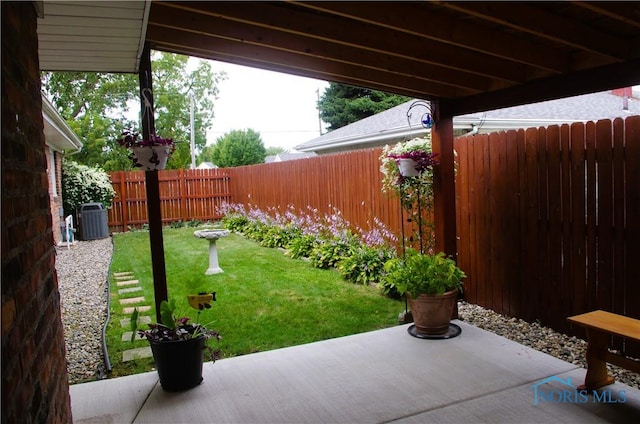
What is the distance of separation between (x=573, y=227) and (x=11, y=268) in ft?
13.1

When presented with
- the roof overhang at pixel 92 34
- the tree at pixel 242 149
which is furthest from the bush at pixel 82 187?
the tree at pixel 242 149

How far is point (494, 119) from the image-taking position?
291 inches

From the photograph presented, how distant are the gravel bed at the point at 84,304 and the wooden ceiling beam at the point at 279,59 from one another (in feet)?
8.37

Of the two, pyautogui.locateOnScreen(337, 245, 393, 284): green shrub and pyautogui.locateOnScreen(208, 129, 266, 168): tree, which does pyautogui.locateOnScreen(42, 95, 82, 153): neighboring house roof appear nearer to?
pyautogui.locateOnScreen(337, 245, 393, 284): green shrub

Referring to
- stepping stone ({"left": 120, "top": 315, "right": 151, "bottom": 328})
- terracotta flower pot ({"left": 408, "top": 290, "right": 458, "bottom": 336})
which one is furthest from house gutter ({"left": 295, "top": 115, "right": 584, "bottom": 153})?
stepping stone ({"left": 120, "top": 315, "right": 151, "bottom": 328})

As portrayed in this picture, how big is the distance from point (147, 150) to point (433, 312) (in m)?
2.72

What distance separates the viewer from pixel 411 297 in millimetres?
4238

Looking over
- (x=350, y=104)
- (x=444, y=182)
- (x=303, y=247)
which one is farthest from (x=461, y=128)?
(x=350, y=104)

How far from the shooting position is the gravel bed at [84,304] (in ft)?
12.7

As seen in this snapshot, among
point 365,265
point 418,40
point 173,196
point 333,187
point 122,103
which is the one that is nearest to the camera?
point 418,40

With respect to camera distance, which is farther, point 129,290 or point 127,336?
point 129,290

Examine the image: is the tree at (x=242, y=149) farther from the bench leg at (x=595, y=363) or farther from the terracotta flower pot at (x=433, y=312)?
the bench leg at (x=595, y=363)

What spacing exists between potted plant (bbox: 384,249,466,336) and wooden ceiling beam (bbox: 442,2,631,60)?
6.79 ft

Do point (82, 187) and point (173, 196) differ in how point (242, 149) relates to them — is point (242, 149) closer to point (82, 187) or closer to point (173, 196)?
point (173, 196)
